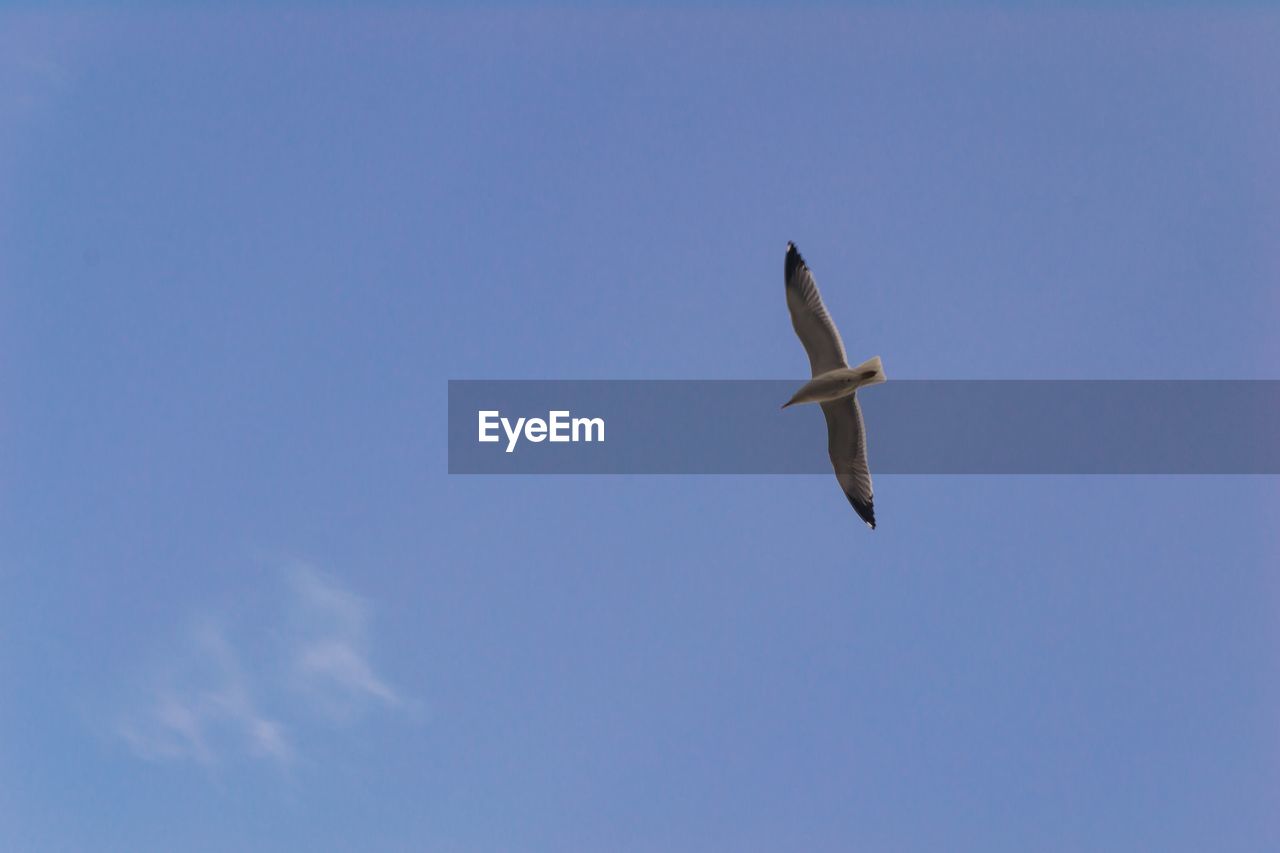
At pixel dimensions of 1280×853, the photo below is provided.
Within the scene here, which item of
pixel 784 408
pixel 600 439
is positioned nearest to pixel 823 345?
pixel 784 408

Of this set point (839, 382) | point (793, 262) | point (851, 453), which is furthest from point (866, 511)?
point (793, 262)

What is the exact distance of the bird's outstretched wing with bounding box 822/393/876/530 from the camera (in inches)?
1543

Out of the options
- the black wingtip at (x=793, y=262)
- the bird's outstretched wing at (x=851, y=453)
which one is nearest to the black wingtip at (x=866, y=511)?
the bird's outstretched wing at (x=851, y=453)

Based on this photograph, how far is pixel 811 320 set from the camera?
3753 cm

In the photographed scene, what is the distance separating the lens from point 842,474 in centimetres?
4028

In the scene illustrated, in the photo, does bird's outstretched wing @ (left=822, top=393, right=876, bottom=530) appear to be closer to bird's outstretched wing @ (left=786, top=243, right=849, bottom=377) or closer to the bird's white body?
the bird's white body

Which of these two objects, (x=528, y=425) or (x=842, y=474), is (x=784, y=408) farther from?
(x=528, y=425)

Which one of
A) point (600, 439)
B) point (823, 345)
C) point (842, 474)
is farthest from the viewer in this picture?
point (600, 439)

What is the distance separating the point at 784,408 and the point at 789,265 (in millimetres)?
3655

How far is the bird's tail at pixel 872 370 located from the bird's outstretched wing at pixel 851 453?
2.21 meters

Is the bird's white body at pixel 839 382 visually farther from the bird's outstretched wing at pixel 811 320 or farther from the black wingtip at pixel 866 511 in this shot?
the black wingtip at pixel 866 511

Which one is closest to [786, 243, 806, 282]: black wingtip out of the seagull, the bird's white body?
the seagull

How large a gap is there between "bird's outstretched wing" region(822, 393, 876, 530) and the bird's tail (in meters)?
2.21

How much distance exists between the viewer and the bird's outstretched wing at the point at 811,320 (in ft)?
122
